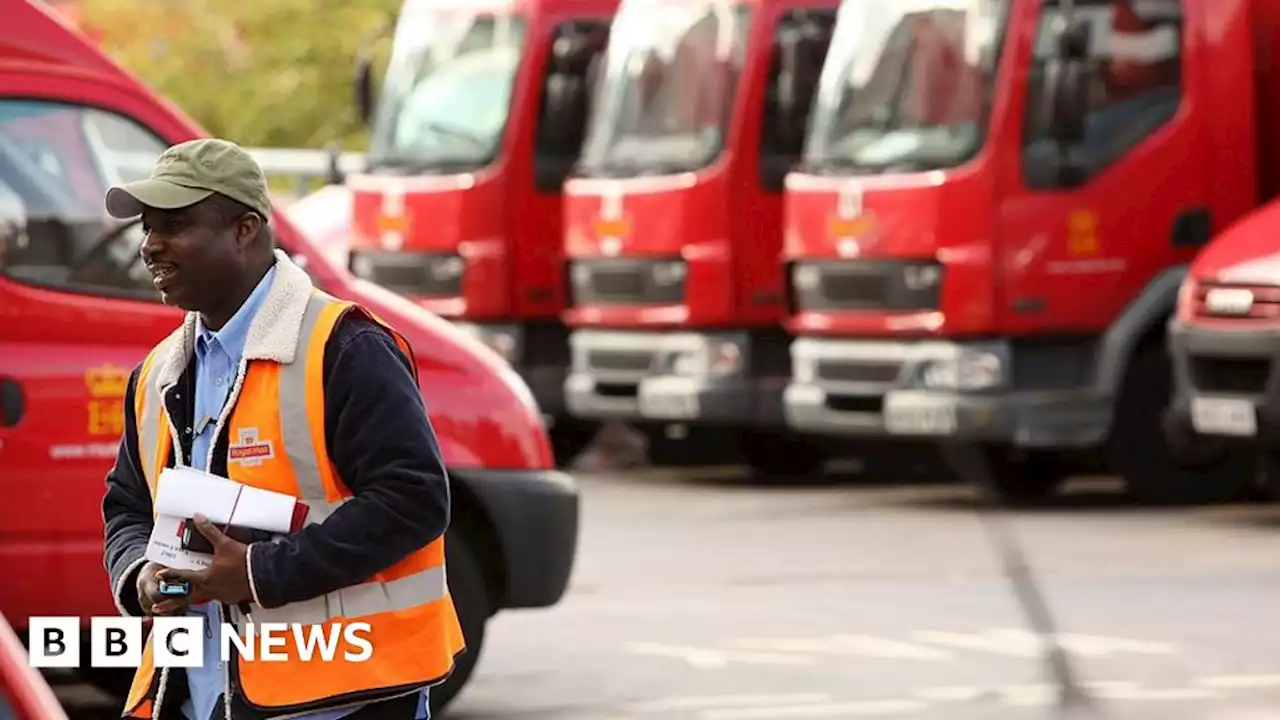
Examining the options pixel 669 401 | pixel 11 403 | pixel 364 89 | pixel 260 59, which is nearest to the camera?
pixel 11 403

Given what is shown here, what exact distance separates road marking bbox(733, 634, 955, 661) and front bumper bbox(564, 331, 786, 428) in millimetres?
6910

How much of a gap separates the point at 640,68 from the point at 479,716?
9.84 meters

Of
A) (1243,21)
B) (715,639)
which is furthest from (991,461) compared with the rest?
(715,639)

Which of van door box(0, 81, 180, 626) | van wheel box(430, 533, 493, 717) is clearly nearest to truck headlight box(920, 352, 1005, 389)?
van wheel box(430, 533, 493, 717)

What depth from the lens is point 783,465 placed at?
20203 millimetres

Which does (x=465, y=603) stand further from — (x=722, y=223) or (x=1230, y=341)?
(x=722, y=223)

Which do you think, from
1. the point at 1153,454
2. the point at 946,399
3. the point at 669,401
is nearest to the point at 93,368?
the point at 946,399

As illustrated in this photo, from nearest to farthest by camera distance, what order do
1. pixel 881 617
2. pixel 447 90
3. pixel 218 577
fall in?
pixel 218 577
pixel 881 617
pixel 447 90

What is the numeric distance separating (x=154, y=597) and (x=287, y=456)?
268 mm

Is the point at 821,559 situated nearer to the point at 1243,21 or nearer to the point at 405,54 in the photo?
the point at 1243,21

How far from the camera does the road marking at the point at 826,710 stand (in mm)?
10172

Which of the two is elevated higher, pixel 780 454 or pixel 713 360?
pixel 713 360

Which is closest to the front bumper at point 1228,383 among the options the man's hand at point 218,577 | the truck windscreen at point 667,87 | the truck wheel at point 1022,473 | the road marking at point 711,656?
the truck wheel at point 1022,473

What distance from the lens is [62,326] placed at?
363 inches
